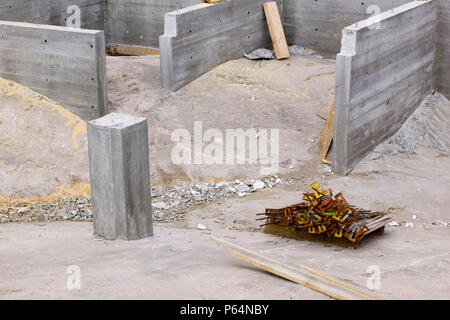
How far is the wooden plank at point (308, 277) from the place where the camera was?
217 inches

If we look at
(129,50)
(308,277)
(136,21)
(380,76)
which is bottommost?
(308,277)

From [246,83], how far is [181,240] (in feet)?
19.2

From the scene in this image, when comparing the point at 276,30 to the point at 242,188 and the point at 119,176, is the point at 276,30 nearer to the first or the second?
the point at 242,188

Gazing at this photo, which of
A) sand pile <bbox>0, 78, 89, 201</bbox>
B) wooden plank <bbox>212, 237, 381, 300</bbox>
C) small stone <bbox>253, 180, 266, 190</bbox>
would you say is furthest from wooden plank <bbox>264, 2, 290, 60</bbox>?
wooden plank <bbox>212, 237, 381, 300</bbox>

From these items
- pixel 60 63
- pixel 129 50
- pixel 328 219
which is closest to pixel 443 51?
pixel 328 219

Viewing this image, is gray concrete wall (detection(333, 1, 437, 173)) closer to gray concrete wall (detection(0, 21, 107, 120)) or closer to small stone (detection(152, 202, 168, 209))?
small stone (detection(152, 202, 168, 209))

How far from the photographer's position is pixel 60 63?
11.1 meters

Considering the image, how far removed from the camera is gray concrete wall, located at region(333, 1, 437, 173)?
10.2 metres

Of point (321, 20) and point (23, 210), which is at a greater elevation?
point (321, 20)

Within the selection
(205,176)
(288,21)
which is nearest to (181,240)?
(205,176)

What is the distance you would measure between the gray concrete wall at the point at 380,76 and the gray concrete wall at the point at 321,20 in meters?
2.43

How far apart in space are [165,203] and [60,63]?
10.8 feet

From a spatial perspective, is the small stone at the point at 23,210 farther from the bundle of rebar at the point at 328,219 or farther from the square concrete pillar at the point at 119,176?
the bundle of rebar at the point at 328,219

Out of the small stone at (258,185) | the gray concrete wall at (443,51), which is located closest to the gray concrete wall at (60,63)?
the small stone at (258,185)
